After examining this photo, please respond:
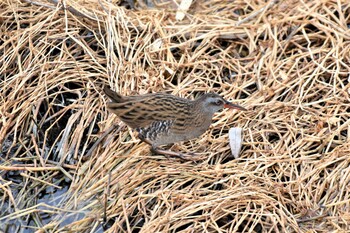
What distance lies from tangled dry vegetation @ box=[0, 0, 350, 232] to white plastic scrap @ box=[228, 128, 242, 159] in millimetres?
→ 60

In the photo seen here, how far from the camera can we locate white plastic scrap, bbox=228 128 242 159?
561 cm

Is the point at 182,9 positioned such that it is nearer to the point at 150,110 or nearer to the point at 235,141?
the point at 150,110

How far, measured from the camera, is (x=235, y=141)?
18.5 feet

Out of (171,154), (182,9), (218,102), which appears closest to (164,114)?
(171,154)

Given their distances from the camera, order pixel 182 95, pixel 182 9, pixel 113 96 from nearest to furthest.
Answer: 1. pixel 113 96
2. pixel 182 95
3. pixel 182 9

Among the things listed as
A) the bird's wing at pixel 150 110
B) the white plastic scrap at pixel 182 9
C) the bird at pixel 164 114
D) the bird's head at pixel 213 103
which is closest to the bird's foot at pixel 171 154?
the bird at pixel 164 114

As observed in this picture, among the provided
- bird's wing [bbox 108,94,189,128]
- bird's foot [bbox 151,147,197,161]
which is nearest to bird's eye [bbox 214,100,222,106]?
bird's wing [bbox 108,94,189,128]

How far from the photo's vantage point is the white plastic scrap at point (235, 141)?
5613mm

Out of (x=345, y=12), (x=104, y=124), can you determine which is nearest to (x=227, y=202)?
(x=104, y=124)

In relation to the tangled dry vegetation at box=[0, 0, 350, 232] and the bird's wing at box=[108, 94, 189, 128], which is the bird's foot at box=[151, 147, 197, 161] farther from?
the bird's wing at box=[108, 94, 189, 128]

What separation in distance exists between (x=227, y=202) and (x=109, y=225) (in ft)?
2.52

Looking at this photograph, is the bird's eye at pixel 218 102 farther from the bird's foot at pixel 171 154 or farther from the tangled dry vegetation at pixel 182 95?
the bird's foot at pixel 171 154

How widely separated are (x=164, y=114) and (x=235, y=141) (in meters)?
0.53

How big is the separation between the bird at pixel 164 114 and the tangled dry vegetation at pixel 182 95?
6.4 inches
